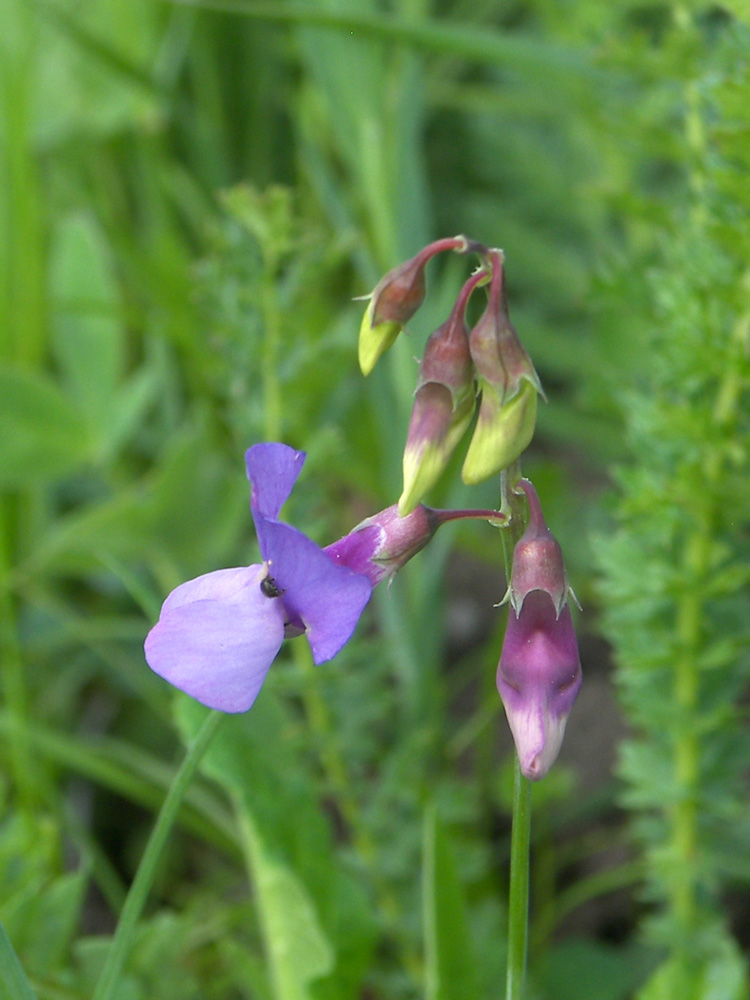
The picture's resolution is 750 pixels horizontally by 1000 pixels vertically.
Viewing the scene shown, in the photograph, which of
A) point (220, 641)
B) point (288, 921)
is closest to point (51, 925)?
point (288, 921)

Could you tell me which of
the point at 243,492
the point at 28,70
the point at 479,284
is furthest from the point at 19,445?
the point at 479,284

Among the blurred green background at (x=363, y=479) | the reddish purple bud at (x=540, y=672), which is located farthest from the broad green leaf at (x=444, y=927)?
the reddish purple bud at (x=540, y=672)

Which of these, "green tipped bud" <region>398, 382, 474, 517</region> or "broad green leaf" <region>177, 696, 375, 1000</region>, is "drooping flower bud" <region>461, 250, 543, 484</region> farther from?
"broad green leaf" <region>177, 696, 375, 1000</region>

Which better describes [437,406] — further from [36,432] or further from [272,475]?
[36,432]

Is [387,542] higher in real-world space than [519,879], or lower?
higher

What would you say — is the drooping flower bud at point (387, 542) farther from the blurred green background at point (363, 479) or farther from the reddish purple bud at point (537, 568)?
the blurred green background at point (363, 479)

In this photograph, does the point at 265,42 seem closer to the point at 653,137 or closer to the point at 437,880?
the point at 653,137

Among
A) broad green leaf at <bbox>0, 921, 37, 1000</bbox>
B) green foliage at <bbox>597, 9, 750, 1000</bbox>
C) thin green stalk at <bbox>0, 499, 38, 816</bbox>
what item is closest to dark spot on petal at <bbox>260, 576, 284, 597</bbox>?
broad green leaf at <bbox>0, 921, 37, 1000</bbox>
